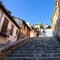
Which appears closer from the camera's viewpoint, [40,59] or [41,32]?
[40,59]

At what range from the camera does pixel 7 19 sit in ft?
54.0

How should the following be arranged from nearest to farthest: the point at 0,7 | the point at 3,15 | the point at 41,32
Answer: the point at 0,7 → the point at 3,15 → the point at 41,32

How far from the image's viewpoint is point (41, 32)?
3431 centimetres

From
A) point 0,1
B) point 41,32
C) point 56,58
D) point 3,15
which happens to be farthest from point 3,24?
point 41,32

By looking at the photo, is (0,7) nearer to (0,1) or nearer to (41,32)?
(0,1)

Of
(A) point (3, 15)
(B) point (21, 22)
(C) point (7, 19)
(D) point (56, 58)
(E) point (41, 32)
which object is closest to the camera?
(D) point (56, 58)

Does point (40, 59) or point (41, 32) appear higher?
point (41, 32)

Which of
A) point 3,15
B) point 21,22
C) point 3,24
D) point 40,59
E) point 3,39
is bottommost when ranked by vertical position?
point 40,59

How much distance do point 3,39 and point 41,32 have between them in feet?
65.6

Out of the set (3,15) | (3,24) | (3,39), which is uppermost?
(3,15)

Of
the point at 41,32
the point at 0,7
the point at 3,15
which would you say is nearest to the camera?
the point at 0,7

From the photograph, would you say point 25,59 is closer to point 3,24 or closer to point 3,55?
point 3,55

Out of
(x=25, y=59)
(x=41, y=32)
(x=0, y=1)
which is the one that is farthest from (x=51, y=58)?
(x=41, y=32)

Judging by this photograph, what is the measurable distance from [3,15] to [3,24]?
97 cm
